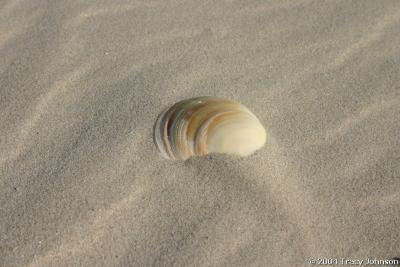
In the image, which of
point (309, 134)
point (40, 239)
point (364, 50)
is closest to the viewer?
point (40, 239)

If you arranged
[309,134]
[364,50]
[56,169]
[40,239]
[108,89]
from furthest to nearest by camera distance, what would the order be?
[364,50]
[108,89]
[309,134]
[56,169]
[40,239]

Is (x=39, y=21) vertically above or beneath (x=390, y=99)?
above

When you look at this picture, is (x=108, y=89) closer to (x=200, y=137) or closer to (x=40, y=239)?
(x=200, y=137)

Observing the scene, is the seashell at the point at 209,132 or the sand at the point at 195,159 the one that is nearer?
the sand at the point at 195,159

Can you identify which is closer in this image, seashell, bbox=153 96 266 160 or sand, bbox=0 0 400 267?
sand, bbox=0 0 400 267

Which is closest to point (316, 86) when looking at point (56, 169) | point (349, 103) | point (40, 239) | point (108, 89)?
point (349, 103)
